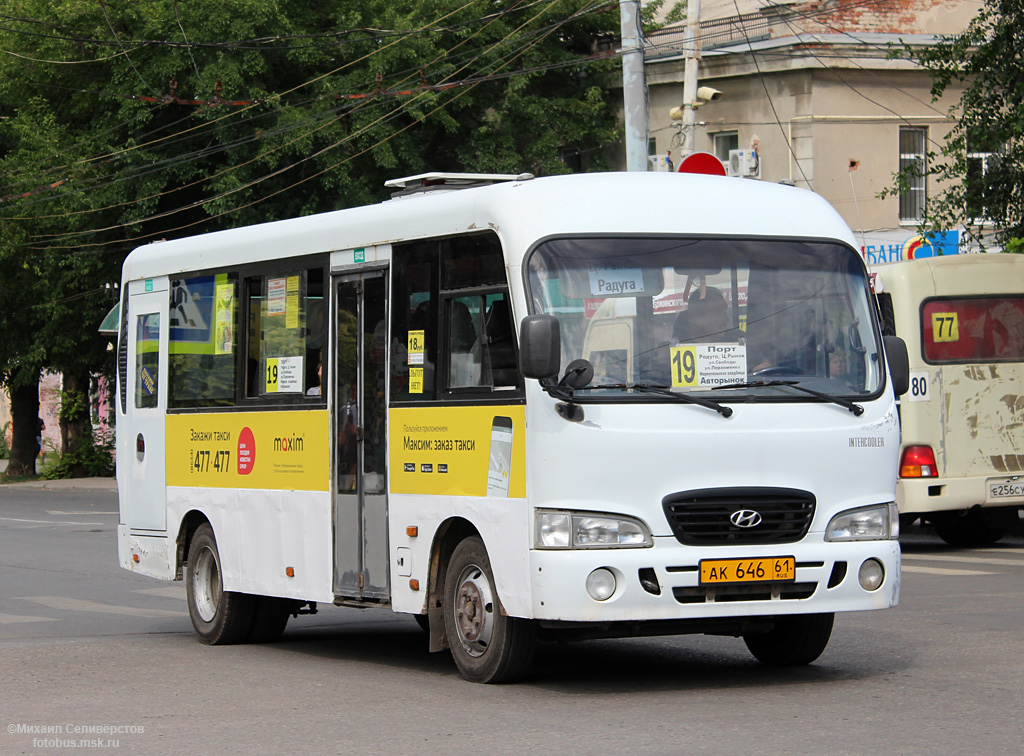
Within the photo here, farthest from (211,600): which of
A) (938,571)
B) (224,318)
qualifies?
(938,571)

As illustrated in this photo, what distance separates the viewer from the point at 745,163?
30406 mm

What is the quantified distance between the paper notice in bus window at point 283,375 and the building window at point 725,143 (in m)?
22.1

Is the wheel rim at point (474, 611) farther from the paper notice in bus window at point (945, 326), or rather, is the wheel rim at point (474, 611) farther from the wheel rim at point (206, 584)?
the paper notice in bus window at point (945, 326)

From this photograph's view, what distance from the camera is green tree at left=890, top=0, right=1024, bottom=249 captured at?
67.3 feet

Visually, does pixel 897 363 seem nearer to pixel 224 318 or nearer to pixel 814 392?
pixel 814 392

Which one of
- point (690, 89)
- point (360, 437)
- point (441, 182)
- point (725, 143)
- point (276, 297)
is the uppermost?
point (725, 143)

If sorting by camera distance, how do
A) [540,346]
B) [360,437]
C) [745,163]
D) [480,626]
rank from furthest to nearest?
[745,163] → [360,437] → [480,626] → [540,346]

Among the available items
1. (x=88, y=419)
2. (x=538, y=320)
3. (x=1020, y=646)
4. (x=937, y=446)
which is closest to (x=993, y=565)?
(x=937, y=446)

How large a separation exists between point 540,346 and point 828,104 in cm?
2394

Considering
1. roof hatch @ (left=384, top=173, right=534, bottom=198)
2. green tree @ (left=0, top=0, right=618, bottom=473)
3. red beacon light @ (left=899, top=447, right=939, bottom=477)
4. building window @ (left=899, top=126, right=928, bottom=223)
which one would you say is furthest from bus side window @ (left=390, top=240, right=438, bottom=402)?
building window @ (left=899, top=126, right=928, bottom=223)

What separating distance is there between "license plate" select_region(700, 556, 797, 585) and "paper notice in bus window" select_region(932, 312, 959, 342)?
1029 centimetres

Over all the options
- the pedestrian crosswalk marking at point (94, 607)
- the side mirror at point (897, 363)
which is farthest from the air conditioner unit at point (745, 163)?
the side mirror at point (897, 363)

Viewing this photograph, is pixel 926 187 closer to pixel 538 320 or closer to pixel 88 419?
pixel 88 419

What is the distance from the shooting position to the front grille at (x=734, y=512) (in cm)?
841
